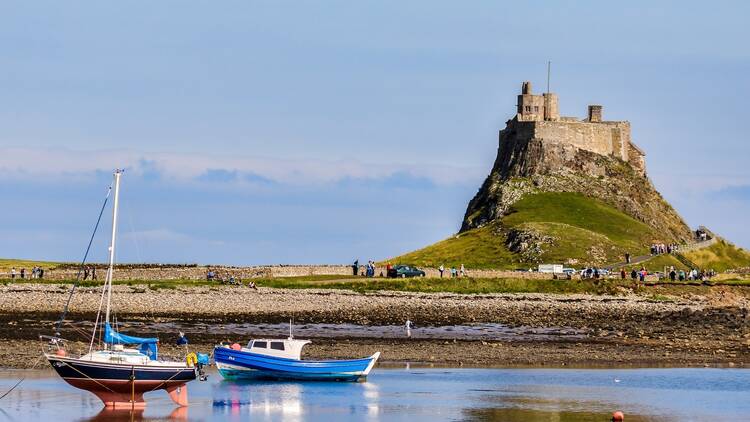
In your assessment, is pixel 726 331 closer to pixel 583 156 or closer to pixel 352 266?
pixel 352 266

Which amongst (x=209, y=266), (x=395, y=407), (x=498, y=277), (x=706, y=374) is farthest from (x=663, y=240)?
(x=395, y=407)

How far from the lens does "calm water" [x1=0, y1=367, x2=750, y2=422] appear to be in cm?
4203

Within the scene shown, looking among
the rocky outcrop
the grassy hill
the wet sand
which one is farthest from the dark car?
the rocky outcrop

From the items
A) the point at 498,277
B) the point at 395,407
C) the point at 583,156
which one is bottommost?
the point at 395,407

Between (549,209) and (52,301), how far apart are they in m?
62.3

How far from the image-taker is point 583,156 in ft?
452

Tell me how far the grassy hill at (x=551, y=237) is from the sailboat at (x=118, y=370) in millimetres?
67818

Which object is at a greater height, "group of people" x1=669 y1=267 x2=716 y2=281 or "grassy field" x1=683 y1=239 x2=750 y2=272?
"grassy field" x1=683 y1=239 x2=750 y2=272

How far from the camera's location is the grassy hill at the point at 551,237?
11238 cm

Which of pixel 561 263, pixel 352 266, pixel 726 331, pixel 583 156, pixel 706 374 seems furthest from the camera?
pixel 583 156

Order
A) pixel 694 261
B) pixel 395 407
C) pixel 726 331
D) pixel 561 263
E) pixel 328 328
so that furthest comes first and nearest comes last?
pixel 694 261, pixel 561 263, pixel 726 331, pixel 328 328, pixel 395 407

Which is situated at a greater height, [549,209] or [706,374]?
[549,209]

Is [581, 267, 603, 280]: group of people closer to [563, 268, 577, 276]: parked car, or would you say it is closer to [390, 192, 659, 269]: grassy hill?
[563, 268, 577, 276]: parked car

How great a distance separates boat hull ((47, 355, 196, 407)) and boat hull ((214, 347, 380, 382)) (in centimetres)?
717
